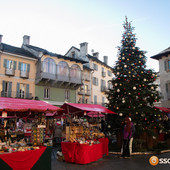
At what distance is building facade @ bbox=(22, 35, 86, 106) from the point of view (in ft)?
86.9

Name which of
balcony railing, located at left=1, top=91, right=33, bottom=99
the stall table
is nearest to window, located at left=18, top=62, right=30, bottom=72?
balcony railing, located at left=1, top=91, right=33, bottom=99

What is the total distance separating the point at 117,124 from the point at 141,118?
1.46 m

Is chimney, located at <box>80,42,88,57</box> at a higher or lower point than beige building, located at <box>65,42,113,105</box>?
higher

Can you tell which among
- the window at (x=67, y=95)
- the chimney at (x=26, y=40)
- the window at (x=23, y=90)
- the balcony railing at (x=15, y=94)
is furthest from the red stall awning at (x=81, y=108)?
the chimney at (x=26, y=40)

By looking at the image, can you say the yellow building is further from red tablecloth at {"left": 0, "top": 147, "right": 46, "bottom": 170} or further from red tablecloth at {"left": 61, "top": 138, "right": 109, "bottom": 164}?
red tablecloth at {"left": 0, "top": 147, "right": 46, "bottom": 170}

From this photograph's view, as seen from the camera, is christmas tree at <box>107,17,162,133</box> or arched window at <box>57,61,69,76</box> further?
arched window at <box>57,61,69,76</box>

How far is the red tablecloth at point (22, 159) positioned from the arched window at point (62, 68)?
73.4 feet

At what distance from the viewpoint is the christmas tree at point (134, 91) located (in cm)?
1188

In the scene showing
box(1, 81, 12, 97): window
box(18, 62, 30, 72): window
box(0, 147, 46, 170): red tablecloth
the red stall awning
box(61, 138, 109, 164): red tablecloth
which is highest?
box(18, 62, 30, 72): window

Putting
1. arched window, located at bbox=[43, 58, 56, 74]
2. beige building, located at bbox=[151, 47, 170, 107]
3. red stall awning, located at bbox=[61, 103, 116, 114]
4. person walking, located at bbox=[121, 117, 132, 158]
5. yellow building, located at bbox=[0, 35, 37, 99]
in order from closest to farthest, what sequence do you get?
person walking, located at bbox=[121, 117, 132, 158]
red stall awning, located at bbox=[61, 103, 116, 114]
beige building, located at bbox=[151, 47, 170, 107]
yellow building, located at bbox=[0, 35, 37, 99]
arched window, located at bbox=[43, 58, 56, 74]

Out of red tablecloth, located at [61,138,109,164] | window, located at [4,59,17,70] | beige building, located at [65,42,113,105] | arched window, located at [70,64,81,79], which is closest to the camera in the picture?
red tablecloth, located at [61,138,109,164]

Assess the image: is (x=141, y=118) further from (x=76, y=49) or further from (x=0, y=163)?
(x=76, y=49)

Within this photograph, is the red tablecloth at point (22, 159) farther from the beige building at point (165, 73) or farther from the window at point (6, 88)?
the beige building at point (165, 73)

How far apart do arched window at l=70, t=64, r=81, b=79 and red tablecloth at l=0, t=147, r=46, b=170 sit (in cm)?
2392
